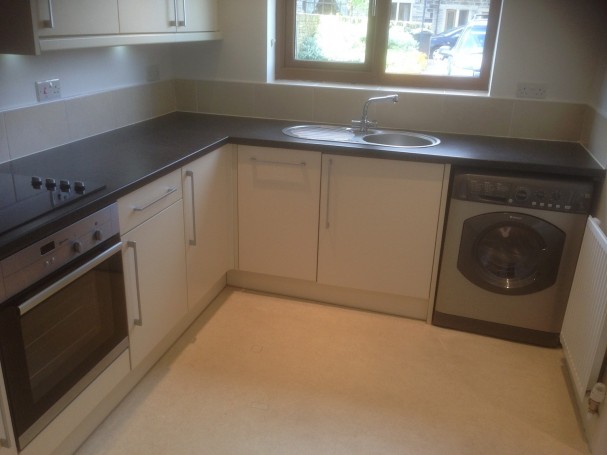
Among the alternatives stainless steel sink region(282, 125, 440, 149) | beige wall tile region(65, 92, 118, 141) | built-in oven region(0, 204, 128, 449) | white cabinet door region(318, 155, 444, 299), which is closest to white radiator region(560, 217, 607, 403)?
white cabinet door region(318, 155, 444, 299)

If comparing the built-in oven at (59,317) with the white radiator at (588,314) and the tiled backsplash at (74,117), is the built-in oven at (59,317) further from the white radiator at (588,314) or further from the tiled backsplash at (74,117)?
the white radiator at (588,314)

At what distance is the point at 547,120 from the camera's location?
2.69 metres

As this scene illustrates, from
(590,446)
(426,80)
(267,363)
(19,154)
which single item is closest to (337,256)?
(267,363)

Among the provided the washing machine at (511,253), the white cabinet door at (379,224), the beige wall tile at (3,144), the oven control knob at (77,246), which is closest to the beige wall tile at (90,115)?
the beige wall tile at (3,144)

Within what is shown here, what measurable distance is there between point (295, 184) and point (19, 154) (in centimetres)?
118

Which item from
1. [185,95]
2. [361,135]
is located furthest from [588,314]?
[185,95]

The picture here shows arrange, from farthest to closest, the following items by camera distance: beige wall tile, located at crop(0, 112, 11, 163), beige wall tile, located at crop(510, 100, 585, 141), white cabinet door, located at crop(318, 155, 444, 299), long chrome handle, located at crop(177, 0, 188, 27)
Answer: beige wall tile, located at crop(510, 100, 585, 141) < long chrome handle, located at crop(177, 0, 188, 27) < white cabinet door, located at crop(318, 155, 444, 299) < beige wall tile, located at crop(0, 112, 11, 163)

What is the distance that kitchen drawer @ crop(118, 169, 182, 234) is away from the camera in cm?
181

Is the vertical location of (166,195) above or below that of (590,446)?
above

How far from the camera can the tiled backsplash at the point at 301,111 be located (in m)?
2.26

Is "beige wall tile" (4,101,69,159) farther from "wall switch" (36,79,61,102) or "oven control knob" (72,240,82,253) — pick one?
"oven control knob" (72,240,82,253)

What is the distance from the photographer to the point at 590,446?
1.89 m

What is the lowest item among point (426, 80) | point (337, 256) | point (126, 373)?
point (126, 373)

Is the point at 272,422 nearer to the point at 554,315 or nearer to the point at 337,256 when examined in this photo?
the point at 337,256
